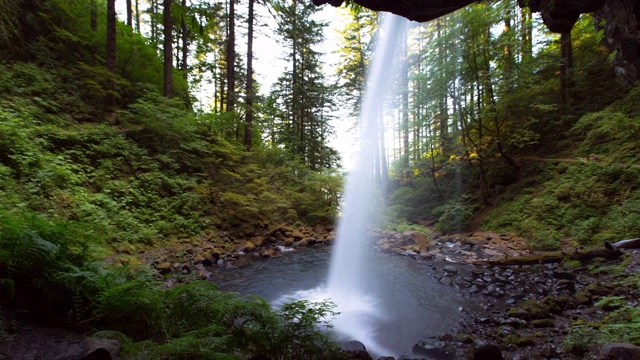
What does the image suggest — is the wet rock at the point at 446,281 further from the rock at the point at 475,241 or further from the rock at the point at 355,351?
the rock at the point at 355,351

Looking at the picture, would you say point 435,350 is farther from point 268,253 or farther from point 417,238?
point 417,238

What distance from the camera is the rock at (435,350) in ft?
14.4

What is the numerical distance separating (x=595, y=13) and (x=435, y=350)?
6.43 meters

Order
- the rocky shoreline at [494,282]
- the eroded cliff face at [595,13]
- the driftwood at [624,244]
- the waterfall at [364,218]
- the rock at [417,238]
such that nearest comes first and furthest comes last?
the rocky shoreline at [494,282]
the eroded cliff face at [595,13]
the waterfall at [364,218]
the driftwood at [624,244]
the rock at [417,238]

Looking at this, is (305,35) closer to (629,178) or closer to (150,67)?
(150,67)

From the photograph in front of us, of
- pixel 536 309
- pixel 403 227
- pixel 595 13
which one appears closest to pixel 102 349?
pixel 536 309

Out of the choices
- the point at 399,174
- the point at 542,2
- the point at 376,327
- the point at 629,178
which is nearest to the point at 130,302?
the point at 376,327

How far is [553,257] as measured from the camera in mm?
7746

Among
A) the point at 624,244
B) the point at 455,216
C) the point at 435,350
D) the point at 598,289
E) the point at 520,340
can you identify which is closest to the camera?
the point at 520,340

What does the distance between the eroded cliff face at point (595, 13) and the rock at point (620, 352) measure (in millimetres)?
4530

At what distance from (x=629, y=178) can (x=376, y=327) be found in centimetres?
925

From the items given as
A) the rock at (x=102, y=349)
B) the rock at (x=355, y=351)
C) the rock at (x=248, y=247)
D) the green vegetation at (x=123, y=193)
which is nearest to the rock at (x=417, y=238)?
the green vegetation at (x=123, y=193)

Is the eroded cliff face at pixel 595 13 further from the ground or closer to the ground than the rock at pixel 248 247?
further from the ground

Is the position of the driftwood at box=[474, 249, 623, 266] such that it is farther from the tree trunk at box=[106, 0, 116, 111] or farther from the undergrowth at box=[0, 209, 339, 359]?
the tree trunk at box=[106, 0, 116, 111]
